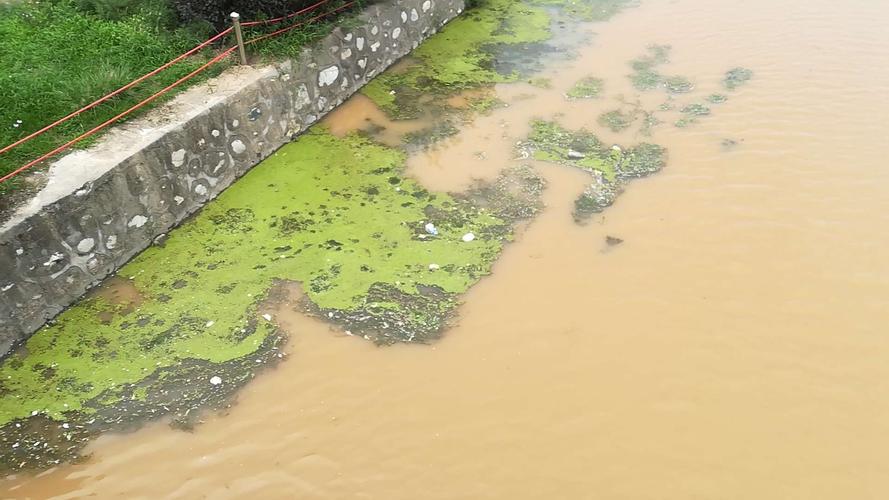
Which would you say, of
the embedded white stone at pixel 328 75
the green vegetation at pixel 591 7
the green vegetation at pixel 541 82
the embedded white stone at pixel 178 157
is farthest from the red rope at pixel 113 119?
the green vegetation at pixel 591 7

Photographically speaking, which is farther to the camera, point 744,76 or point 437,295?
point 744,76

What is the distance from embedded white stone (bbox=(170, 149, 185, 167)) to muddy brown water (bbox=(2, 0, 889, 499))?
5.09 ft

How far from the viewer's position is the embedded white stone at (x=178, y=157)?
16.1 ft

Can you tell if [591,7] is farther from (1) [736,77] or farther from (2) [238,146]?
(2) [238,146]

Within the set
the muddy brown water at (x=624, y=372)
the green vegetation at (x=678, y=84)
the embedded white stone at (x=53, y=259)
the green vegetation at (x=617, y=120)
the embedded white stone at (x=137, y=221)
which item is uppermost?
the green vegetation at (x=678, y=84)

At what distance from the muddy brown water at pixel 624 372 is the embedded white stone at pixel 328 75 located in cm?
128

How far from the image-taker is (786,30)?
24.9 feet

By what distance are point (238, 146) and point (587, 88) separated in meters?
3.43

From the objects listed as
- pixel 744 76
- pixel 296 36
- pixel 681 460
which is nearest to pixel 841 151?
pixel 744 76

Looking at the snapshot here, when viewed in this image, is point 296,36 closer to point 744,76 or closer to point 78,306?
point 78,306

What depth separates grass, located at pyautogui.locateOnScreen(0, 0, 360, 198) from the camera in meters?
4.80

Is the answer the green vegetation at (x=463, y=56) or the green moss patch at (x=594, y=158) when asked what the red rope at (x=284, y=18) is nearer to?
the green vegetation at (x=463, y=56)

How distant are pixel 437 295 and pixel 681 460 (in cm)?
179

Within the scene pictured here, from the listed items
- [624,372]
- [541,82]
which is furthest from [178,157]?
[541,82]
